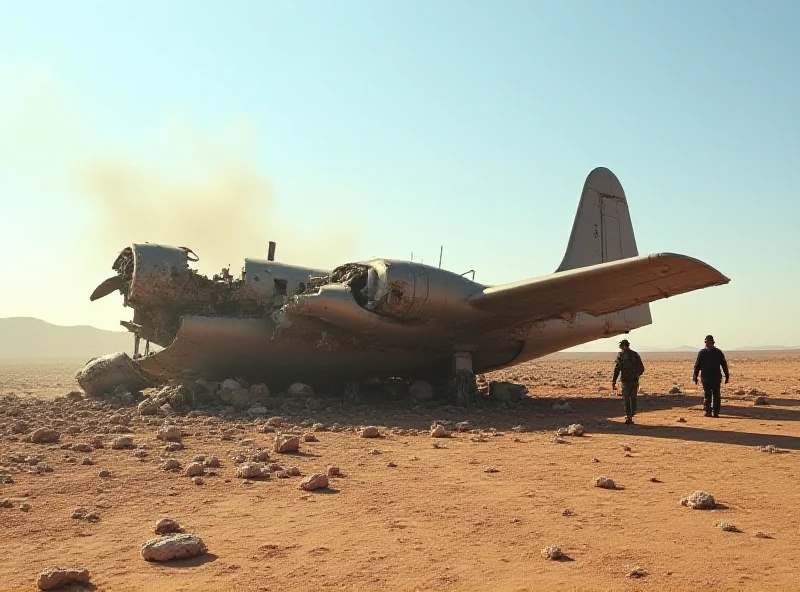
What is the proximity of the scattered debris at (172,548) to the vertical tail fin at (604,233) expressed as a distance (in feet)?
48.4

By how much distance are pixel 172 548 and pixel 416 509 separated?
2.10 meters

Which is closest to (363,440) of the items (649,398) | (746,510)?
(746,510)

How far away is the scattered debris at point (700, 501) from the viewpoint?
17.3ft

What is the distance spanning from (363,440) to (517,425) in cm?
316

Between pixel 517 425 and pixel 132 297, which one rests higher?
pixel 132 297

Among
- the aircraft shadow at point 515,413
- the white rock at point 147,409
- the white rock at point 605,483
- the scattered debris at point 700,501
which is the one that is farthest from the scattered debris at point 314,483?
the white rock at point 147,409

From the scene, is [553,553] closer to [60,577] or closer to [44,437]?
[60,577]

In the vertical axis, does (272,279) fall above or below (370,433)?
above

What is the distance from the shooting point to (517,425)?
11.1 metres

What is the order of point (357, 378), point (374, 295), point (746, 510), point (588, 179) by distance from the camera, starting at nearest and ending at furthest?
point (746, 510) < point (374, 295) < point (357, 378) < point (588, 179)

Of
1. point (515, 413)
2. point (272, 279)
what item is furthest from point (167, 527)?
point (272, 279)

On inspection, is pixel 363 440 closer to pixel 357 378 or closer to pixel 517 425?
pixel 517 425

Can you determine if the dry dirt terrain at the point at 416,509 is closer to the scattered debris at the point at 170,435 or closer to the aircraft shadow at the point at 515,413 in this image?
the scattered debris at the point at 170,435

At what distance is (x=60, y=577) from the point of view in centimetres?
363
